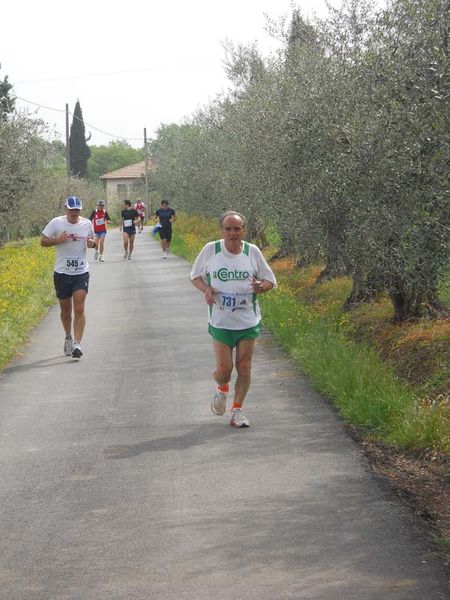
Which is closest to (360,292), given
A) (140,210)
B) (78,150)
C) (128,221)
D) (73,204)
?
(73,204)

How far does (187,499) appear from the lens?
21.1ft

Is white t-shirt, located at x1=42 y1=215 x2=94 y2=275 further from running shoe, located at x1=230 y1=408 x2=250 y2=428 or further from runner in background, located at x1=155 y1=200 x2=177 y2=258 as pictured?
runner in background, located at x1=155 y1=200 x2=177 y2=258

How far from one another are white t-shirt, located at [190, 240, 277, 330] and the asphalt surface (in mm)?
923

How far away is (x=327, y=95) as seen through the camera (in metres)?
12.8

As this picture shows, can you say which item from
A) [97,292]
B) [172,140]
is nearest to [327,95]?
[97,292]

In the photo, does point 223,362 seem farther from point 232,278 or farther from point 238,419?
point 232,278

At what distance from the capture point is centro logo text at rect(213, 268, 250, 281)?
8.54 metres

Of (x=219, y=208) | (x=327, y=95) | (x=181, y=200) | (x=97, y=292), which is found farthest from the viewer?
(x=181, y=200)

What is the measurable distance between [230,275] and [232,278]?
3 centimetres

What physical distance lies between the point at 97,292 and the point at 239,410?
1298 cm

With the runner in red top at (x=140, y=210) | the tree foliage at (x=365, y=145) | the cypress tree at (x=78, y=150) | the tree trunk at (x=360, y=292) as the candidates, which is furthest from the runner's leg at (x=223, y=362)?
the cypress tree at (x=78, y=150)

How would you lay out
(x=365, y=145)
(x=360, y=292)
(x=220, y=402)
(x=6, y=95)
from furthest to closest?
(x=6, y=95) < (x=360, y=292) < (x=365, y=145) < (x=220, y=402)

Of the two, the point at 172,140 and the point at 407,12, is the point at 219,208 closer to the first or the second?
the point at 407,12

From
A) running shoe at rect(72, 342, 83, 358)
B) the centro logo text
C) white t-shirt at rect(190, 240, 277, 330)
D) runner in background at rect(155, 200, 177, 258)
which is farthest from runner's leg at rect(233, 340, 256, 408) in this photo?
runner in background at rect(155, 200, 177, 258)
